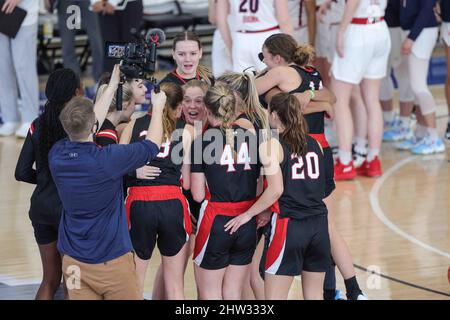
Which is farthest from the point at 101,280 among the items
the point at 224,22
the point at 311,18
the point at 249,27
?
the point at 311,18

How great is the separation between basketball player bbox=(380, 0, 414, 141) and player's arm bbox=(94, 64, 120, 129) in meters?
5.76

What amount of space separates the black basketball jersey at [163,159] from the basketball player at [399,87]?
5594 mm

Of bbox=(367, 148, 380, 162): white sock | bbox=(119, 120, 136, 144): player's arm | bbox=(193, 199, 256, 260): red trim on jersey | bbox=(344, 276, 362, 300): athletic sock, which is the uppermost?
bbox=(119, 120, 136, 144): player's arm

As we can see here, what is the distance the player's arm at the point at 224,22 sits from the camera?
1048 centimetres

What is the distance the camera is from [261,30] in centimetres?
1034

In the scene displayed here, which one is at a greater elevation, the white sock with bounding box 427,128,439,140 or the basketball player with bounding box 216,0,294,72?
the basketball player with bounding box 216,0,294,72

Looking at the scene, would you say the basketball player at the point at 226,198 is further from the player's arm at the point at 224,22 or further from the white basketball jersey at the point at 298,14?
the white basketball jersey at the point at 298,14

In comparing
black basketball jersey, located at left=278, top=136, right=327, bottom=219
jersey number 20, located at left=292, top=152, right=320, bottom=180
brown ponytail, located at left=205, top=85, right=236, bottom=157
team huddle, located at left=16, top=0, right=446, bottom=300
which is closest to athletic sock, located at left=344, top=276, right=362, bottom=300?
team huddle, located at left=16, top=0, right=446, bottom=300

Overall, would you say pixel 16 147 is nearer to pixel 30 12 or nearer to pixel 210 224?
pixel 30 12

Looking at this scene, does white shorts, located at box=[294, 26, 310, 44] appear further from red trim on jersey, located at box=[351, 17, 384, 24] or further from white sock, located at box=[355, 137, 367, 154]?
white sock, located at box=[355, 137, 367, 154]

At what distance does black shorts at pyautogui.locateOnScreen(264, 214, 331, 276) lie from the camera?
20.6ft

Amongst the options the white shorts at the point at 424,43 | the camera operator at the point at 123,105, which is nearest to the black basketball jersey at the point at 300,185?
the camera operator at the point at 123,105
